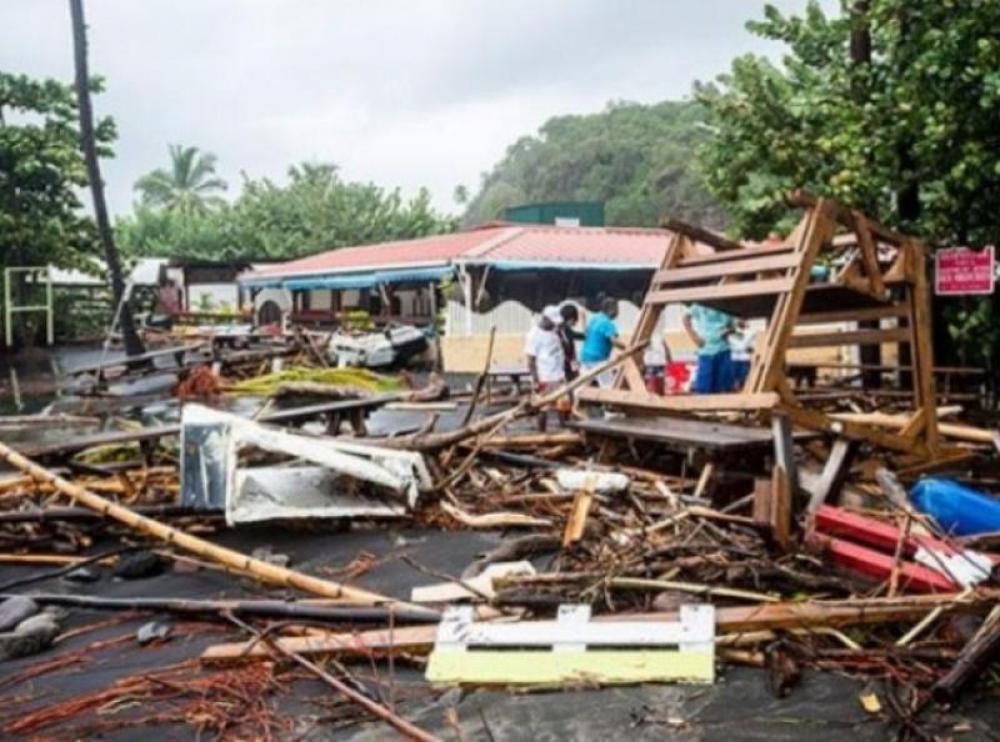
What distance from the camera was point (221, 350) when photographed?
2225 centimetres

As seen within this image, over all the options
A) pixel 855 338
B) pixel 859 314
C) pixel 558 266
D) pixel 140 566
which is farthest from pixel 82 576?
pixel 558 266

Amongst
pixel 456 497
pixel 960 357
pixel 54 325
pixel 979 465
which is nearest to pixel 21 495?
pixel 456 497

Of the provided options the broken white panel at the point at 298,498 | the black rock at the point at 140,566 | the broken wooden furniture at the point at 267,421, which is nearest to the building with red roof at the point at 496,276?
the broken wooden furniture at the point at 267,421

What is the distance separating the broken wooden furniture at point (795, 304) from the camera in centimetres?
647

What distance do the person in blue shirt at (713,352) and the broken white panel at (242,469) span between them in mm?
4685

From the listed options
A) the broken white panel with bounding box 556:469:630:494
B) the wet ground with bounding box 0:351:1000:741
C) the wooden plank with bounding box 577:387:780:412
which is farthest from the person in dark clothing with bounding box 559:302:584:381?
the wet ground with bounding box 0:351:1000:741

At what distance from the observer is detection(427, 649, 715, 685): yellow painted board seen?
157 inches

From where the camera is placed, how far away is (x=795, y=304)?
6527 mm

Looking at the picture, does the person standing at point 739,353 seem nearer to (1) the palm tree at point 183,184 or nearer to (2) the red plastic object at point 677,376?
(2) the red plastic object at point 677,376

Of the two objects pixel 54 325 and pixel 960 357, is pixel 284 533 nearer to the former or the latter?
pixel 960 357

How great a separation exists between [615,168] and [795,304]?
1893 inches

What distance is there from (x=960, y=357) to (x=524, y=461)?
6.71 m

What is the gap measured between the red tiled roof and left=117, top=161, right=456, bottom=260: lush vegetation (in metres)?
11.0

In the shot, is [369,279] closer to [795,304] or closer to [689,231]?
[689,231]
